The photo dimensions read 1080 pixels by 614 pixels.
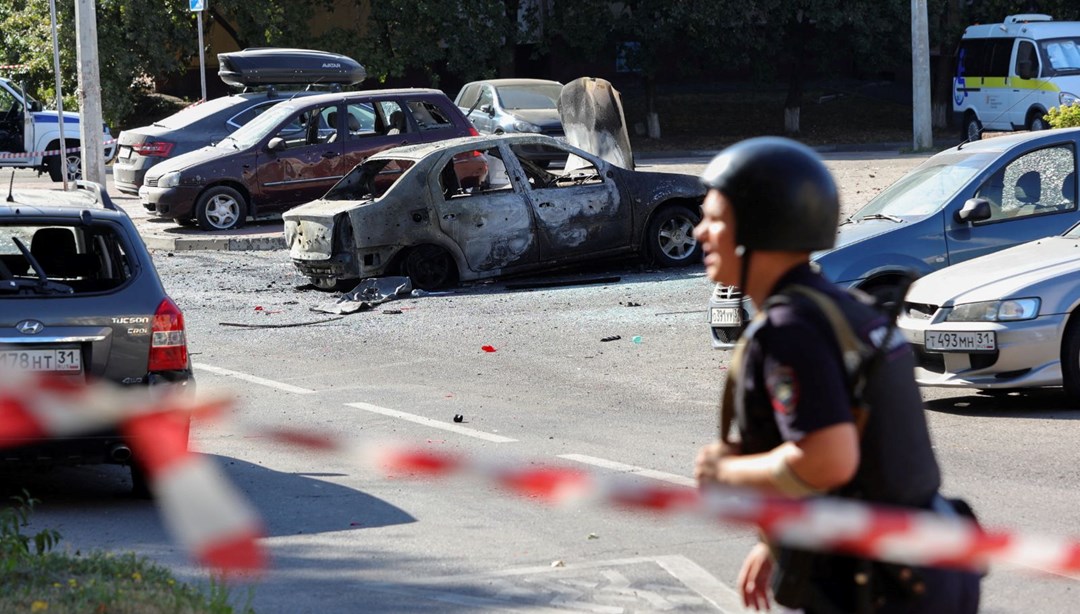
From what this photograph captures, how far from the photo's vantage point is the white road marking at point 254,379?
1083cm

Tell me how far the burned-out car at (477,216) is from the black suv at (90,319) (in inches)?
282

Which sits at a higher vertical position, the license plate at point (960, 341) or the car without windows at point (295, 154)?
the car without windows at point (295, 154)

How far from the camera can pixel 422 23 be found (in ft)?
119

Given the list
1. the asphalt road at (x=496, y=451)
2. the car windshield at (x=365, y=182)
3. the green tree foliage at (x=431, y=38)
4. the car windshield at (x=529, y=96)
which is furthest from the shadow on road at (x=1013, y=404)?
the green tree foliage at (x=431, y=38)

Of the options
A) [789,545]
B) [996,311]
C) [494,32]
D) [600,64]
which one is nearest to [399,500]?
[996,311]

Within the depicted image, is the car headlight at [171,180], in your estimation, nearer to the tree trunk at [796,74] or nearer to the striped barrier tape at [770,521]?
the striped barrier tape at [770,521]

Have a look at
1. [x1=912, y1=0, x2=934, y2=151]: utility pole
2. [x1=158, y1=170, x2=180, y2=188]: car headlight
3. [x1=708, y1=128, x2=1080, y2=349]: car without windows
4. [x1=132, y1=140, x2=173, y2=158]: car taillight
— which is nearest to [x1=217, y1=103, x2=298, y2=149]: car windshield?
[x1=158, y1=170, x2=180, y2=188]: car headlight

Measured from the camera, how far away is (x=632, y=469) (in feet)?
26.0

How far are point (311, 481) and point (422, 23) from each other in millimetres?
29485

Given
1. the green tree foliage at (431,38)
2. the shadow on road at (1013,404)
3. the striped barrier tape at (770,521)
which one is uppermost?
the green tree foliage at (431,38)

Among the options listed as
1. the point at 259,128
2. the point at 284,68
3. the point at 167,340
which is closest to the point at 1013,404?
the point at 167,340

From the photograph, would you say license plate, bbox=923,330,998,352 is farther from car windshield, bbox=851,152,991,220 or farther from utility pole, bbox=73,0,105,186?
utility pole, bbox=73,0,105,186

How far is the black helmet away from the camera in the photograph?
118 inches

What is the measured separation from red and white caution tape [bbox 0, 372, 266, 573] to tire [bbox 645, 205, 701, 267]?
8.28m
